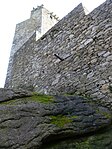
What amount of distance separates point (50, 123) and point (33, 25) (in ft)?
31.4

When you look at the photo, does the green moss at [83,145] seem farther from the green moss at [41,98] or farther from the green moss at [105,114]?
the green moss at [41,98]

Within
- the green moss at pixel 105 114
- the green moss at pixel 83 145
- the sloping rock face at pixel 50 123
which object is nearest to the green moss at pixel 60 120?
the sloping rock face at pixel 50 123

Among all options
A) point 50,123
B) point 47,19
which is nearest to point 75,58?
point 50,123

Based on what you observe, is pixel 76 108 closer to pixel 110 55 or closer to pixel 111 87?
pixel 111 87

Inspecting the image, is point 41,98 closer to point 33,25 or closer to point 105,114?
point 105,114

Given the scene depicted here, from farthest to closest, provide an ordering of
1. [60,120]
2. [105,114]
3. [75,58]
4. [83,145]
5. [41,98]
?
[75,58] < [41,98] < [105,114] < [60,120] < [83,145]

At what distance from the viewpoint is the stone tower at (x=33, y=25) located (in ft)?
41.0

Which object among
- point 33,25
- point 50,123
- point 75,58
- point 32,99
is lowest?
point 50,123

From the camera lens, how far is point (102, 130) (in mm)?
4285

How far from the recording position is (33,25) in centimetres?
1307

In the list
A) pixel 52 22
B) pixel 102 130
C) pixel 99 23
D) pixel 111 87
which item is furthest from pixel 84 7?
pixel 52 22

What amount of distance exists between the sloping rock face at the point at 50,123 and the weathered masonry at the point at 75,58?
80 centimetres

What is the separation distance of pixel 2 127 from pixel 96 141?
1.47m

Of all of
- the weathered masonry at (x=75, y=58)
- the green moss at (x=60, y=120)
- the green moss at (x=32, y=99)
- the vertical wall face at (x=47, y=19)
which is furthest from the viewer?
the vertical wall face at (x=47, y=19)
